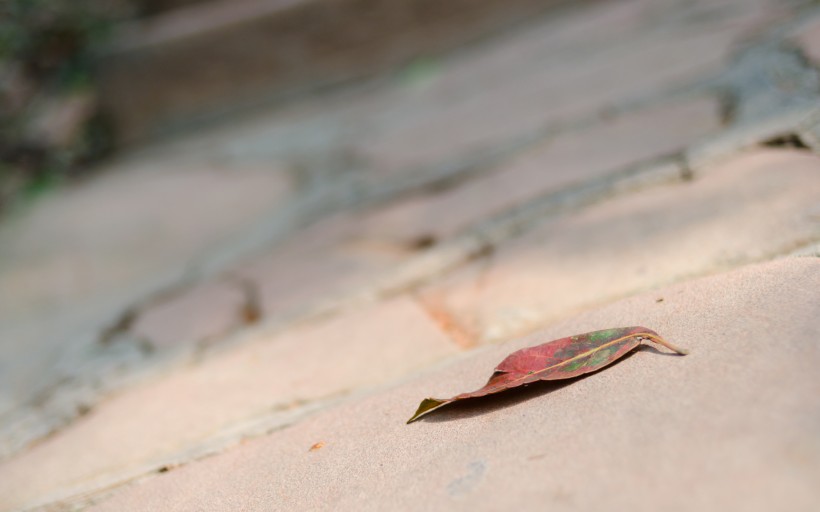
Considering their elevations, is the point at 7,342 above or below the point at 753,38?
below

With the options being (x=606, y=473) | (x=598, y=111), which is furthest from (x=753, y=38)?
(x=606, y=473)

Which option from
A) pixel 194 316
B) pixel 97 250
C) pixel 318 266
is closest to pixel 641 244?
pixel 318 266

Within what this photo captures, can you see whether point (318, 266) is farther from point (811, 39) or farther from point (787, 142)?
point (811, 39)

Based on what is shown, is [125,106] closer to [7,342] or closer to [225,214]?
[225,214]

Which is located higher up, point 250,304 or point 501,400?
point 501,400

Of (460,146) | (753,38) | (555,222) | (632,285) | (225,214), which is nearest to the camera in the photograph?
(632,285)

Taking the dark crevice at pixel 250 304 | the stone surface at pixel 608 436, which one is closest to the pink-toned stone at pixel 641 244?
the stone surface at pixel 608 436

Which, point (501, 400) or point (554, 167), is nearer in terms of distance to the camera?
point (501, 400)
